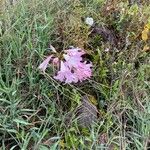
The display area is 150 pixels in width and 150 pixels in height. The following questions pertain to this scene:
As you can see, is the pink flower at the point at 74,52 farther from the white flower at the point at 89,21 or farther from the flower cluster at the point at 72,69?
the white flower at the point at 89,21

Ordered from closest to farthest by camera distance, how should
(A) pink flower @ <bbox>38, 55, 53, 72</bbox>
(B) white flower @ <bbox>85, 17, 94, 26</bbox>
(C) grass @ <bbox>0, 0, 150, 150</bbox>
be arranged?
(C) grass @ <bbox>0, 0, 150, 150</bbox>
(A) pink flower @ <bbox>38, 55, 53, 72</bbox>
(B) white flower @ <bbox>85, 17, 94, 26</bbox>

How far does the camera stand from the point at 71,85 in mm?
2574

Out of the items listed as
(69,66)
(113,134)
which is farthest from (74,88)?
(113,134)

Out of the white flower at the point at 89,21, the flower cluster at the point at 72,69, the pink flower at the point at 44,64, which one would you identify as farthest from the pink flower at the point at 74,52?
the white flower at the point at 89,21

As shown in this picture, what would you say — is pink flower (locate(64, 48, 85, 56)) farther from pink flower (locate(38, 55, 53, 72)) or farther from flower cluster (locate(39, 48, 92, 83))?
pink flower (locate(38, 55, 53, 72))

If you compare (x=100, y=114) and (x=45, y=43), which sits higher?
(x=45, y=43)

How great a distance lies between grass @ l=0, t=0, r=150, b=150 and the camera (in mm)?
2365

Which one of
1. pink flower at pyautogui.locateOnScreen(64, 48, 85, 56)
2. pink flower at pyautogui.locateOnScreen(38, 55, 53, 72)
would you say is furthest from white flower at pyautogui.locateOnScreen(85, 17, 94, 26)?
pink flower at pyautogui.locateOnScreen(38, 55, 53, 72)

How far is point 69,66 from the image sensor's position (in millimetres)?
2451

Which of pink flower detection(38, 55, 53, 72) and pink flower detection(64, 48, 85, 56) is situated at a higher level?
pink flower detection(64, 48, 85, 56)

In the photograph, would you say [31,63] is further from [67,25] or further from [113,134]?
[113,134]

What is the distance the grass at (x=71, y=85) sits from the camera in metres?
2.37

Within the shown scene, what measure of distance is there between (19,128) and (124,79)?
713 mm

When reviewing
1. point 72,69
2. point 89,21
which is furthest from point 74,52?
point 89,21
